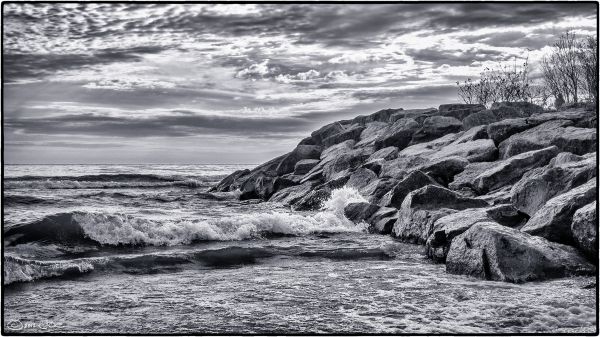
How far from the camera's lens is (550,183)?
1217 cm

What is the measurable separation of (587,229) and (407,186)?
325 inches

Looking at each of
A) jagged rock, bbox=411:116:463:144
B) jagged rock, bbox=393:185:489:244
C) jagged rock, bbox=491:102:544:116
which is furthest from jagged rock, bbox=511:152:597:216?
jagged rock, bbox=491:102:544:116

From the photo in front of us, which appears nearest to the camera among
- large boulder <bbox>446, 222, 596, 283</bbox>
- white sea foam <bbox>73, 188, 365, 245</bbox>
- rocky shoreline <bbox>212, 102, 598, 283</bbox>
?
large boulder <bbox>446, 222, 596, 283</bbox>

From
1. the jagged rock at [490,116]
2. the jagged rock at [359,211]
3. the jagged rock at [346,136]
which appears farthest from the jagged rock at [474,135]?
the jagged rock at [346,136]

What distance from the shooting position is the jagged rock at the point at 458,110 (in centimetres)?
3145

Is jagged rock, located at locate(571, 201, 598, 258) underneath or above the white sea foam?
above

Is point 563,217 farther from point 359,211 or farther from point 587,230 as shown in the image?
point 359,211

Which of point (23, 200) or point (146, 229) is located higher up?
point (23, 200)

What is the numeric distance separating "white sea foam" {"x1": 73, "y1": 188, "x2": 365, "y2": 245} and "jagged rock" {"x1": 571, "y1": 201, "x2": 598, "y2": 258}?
7.47 m

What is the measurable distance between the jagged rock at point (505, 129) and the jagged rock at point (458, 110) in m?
9.78

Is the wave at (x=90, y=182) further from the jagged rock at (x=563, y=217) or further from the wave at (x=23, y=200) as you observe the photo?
the jagged rock at (x=563, y=217)

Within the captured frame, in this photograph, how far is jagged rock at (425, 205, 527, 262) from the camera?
11.0 m

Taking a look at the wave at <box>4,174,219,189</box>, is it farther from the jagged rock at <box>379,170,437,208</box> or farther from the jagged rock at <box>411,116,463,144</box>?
the jagged rock at <box>379,170,437,208</box>

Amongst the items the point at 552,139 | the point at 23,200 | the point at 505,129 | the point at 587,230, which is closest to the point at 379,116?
the point at 505,129
